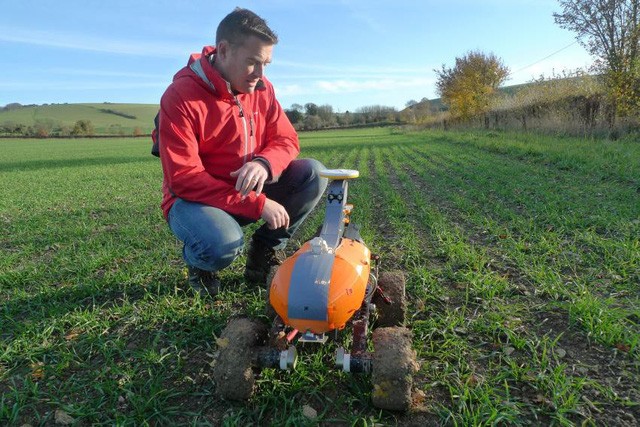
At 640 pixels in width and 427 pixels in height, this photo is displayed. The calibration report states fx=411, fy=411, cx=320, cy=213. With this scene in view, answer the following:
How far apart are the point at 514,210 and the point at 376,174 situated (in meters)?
6.01

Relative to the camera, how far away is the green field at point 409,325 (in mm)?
2131

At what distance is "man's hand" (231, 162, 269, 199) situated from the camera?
109 inches

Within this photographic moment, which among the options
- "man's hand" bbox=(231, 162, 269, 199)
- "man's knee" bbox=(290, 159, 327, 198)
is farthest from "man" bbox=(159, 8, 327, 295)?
"man's knee" bbox=(290, 159, 327, 198)

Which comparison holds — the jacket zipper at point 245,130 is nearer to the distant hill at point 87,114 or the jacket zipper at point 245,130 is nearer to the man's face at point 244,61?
the man's face at point 244,61

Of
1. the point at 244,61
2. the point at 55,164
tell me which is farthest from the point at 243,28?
the point at 55,164

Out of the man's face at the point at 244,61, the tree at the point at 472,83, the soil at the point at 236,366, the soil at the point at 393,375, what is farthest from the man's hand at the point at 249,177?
the tree at the point at 472,83

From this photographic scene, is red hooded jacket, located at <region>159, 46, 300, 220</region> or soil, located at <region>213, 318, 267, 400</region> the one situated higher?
red hooded jacket, located at <region>159, 46, 300, 220</region>

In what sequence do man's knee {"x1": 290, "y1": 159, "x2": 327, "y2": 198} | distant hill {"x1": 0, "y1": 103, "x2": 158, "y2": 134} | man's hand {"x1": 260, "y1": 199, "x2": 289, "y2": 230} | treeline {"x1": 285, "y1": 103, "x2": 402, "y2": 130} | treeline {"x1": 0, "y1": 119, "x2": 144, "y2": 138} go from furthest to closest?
distant hill {"x1": 0, "y1": 103, "x2": 158, "y2": 134} → treeline {"x1": 285, "y1": 103, "x2": 402, "y2": 130} → treeline {"x1": 0, "y1": 119, "x2": 144, "y2": 138} → man's knee {"x1": 290, "y1": 159, "x2": 327, "y2": 198} → man's hand {"x1": 260, "y1": 199, "x2": 289, "y2": 230}

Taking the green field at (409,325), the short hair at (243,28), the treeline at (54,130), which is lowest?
the green field at (409,325)

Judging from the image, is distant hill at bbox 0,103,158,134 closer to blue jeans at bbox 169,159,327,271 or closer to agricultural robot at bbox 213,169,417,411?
blue jeans at bbox 169,159,327,271

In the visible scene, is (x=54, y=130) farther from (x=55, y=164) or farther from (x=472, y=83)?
(x=472, y=83)

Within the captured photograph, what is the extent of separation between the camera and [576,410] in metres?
2.02

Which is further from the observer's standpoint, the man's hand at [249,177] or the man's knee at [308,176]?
the man's knee at [308,176]

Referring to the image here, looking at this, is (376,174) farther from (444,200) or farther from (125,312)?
(125,312)
